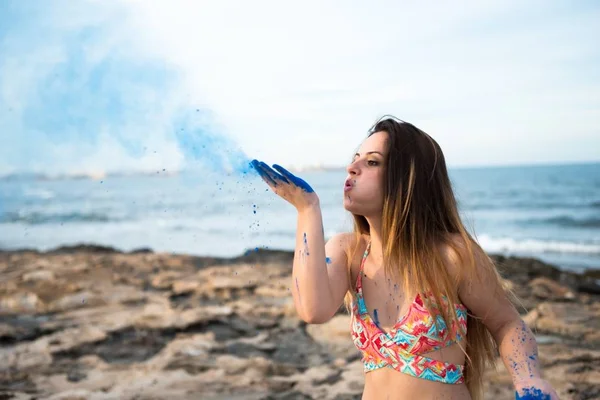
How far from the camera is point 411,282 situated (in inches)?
71.5

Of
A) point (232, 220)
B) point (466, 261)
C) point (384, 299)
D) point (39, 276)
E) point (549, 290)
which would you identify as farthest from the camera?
point (232, 220)

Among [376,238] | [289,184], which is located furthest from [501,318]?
[289,184]

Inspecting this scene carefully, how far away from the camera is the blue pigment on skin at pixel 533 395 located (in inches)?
63.1

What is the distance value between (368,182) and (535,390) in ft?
2.46

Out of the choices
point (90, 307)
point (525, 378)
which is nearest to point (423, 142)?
point (525, 378)

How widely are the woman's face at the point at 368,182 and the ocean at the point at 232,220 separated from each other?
233 inches

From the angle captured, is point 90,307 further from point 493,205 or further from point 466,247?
point 493,205

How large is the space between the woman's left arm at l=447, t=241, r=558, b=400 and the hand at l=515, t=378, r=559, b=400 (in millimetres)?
12

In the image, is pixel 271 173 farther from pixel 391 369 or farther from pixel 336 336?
pixel 336 336

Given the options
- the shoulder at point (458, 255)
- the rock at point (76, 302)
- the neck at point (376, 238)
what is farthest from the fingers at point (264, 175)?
the rock at point (76, 302)

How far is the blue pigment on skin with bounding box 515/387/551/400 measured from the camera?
1.60m

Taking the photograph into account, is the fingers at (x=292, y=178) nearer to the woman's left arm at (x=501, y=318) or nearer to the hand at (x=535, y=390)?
the woman's left arm at (x=501, y=318)

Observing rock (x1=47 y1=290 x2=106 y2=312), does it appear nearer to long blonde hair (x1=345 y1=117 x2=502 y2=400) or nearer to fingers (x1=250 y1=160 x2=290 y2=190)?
fingers (x1=250 y1=160 x2=290 y2=190)

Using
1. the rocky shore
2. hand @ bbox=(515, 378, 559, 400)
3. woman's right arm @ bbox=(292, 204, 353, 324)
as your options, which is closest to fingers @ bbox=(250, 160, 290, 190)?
woman's right arm @ bbox=(292, 204, 353, 324)
